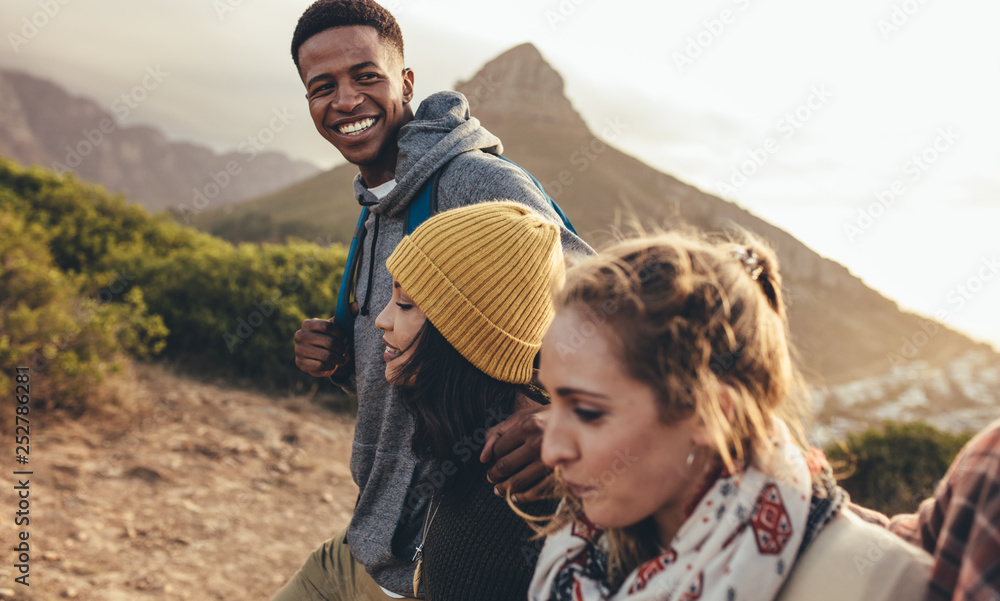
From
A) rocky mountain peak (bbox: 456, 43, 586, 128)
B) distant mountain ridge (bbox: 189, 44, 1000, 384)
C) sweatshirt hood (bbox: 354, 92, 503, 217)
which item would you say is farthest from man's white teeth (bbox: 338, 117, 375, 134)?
rocky mountain peak (bbox: 456, 43, 586, 128)

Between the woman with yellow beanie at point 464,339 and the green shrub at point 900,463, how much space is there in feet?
16.9

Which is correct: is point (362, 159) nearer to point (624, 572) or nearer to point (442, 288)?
point (442, 288)

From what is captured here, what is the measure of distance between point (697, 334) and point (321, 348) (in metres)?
1.47

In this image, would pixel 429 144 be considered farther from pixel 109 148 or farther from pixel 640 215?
pixel 109 148

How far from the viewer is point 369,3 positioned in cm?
236

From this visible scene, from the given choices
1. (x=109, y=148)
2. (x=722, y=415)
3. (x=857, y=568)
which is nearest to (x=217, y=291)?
(x=722, y=415)

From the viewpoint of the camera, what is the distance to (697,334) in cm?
104

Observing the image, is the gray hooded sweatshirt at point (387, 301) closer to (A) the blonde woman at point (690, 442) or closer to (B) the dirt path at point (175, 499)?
(A) the blonde woman at point (690, 442)

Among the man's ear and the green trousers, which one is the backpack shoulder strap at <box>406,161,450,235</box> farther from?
the green trousers

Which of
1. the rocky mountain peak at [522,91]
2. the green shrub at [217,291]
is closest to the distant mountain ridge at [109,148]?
the rocky mountain peak at [522,91]

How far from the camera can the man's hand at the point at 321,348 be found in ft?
6.92

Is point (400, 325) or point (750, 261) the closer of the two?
point (750, 261)

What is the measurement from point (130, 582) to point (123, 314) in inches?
145

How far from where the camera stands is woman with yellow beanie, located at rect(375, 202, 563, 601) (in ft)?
5.22
